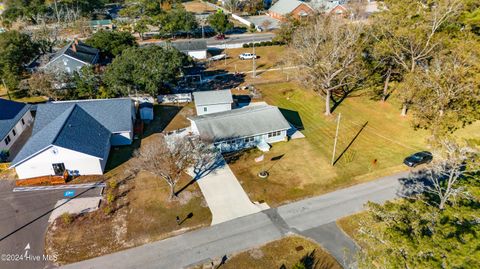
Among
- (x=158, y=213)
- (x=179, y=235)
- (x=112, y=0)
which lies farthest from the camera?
(x=112, y=0)

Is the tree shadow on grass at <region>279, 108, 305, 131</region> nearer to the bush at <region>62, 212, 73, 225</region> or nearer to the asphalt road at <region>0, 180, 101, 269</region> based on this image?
the asphalt road at <region>0, 180, 101, 269</region>

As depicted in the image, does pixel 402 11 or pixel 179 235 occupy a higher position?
pixel 402 11

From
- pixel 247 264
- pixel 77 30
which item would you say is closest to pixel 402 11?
pixel 247 264

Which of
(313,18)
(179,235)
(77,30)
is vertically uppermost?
(313,18)

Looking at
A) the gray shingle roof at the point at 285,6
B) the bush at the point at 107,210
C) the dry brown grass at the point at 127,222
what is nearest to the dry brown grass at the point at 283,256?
the dry brown grass at the point at 127,222

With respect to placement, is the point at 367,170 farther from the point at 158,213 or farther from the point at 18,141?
the point at 18,141

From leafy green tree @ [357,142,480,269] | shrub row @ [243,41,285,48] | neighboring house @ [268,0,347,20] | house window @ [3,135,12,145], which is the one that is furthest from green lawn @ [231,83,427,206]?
neighboring house @ [268,0,347,20]

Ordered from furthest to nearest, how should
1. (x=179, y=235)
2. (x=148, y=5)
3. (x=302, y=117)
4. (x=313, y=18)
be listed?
(x=148, y=5), (x=313, y=18), (x=302, y=117), (x=179, y=235)

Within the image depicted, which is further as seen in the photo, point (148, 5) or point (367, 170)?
point (148, 5)
